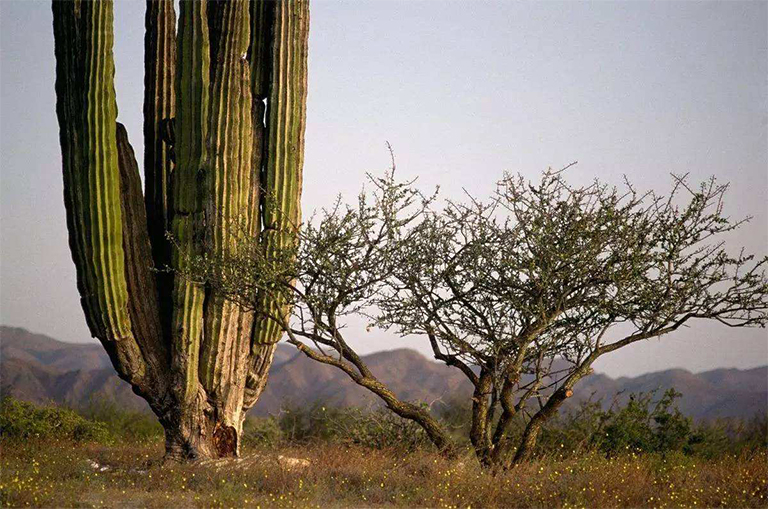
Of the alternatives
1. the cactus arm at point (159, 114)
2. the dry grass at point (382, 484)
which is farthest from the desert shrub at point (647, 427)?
the cactus arm at point (159, 114)

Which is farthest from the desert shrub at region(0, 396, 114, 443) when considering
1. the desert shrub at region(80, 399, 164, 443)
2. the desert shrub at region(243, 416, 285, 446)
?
the desert shrub at region(243, 416, 285, 446)

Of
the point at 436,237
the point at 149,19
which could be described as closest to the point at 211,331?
the point at 436,237

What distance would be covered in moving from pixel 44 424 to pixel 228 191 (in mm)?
6042

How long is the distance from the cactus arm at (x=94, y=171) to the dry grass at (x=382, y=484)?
190cm

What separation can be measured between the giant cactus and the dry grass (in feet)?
4.16

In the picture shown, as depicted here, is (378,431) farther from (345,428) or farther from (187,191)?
(187,191)

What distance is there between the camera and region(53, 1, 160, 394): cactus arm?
35.3 ft

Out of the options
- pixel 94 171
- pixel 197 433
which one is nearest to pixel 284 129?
pixel 94 171

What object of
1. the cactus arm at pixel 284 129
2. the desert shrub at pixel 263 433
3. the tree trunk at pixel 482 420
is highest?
the cactus arm at pixel 284 129

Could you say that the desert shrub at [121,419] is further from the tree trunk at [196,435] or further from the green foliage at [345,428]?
the tree trunk at [196,435]

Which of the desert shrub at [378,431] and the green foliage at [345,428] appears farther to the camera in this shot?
the green foliage at [345,428]

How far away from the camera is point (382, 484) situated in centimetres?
905

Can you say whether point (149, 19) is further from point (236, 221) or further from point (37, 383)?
point (37, 383)

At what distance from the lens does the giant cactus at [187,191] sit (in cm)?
1089
